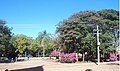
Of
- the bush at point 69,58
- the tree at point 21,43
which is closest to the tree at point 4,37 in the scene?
the bush at point 69,58

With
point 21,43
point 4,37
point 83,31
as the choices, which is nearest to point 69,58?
point 83,31

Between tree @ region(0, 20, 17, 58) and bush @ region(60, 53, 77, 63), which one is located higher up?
tree @ region(0, 20, 17, 58)

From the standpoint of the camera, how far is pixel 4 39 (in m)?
48.4

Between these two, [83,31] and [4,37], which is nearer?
[83,31]

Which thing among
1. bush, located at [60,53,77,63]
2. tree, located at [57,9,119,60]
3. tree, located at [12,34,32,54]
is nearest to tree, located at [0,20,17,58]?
tree, located at [57,9,119,60]

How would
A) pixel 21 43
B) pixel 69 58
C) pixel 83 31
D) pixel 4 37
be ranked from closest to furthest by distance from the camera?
pixel 83 31 < pixel 69 58 < pixel 4 37 < pixel 21 43

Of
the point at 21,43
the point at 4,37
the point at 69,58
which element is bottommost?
the point at 69,58

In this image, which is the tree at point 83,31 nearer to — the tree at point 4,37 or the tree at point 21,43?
the tree at point 4,37

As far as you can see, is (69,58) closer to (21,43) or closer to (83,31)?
(83,31)

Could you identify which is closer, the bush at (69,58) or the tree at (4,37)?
the bush at (69,58)

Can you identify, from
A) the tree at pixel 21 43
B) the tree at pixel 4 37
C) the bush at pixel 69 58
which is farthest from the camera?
the tree at pixel 21 43

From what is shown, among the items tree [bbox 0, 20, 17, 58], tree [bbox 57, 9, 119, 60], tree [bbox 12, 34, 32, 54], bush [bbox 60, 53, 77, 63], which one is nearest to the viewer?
tree [bbox 57, 9, 119, 60]

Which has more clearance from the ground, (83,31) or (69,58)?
(83,31)

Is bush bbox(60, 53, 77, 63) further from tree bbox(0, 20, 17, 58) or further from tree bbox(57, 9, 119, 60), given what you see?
tree bbox(0, 20, 17, 58)
